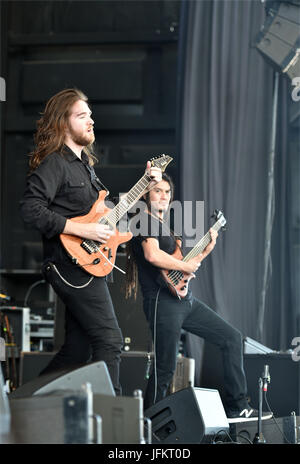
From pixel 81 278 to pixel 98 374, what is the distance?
70 cm

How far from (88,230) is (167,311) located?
80cm

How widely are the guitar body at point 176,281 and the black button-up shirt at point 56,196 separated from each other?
699 millimetres

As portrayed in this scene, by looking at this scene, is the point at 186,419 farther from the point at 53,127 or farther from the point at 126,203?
the point at 53,127

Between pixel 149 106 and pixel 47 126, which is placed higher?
pixel 149 106

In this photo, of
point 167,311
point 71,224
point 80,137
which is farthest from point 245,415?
point 80,137

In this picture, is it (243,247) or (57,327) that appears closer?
(57,327)

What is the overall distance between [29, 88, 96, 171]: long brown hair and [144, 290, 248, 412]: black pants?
97 centimetres

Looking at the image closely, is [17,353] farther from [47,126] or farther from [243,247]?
[47,126]

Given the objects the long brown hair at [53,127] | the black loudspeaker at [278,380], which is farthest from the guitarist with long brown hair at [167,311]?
the long brown hair at [53,127]

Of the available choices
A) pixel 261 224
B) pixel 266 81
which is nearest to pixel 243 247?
pixel 261 224

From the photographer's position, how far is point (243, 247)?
5441 millimetres

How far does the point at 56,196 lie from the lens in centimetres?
317

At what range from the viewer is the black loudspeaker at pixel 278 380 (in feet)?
13.6

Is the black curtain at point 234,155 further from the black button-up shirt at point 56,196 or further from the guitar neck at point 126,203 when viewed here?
the black button-up shirt at point 56,196
